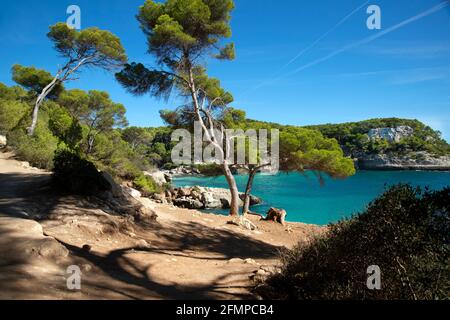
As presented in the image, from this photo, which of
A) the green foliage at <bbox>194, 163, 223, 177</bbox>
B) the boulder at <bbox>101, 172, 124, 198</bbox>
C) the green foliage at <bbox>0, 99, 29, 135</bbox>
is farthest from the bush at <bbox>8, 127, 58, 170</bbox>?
the green foliage at <bbox>194, 163, 223, 177</bbox>

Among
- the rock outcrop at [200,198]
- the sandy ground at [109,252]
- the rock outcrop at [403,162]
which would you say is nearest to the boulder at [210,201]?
the rock outcrop at [200,198]

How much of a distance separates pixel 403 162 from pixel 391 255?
8033 centimetres

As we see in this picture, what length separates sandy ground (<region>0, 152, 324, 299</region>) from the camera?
10.9 ft

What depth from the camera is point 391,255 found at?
3107mm

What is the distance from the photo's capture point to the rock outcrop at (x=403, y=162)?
68.5 meters

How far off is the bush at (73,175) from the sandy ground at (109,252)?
14.6 inches

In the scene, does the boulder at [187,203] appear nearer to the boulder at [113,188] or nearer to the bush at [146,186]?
the bush at [146,186]

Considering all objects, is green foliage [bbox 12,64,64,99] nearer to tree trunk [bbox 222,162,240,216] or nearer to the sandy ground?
the sandy ground

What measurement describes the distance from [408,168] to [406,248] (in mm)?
79408

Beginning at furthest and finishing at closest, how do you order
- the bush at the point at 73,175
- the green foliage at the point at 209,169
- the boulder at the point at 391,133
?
the boulder at the point at 391,133 < the green foliage at the point at 209,169 < the bush at the point at 73,175

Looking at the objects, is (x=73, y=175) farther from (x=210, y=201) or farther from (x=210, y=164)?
(x=210, y=201)

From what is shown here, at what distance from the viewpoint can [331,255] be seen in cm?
379

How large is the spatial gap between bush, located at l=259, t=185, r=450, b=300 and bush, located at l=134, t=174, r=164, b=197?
63.3 feet

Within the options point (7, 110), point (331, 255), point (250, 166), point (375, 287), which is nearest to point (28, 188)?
point (331, 255)
